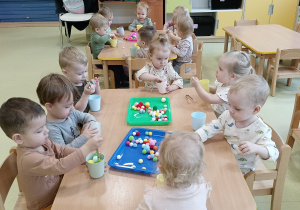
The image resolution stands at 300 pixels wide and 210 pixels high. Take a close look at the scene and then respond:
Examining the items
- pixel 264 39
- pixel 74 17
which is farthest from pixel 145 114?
pixel 74 17

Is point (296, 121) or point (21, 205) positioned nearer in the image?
point (21, 205)

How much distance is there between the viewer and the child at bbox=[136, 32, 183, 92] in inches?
83.5

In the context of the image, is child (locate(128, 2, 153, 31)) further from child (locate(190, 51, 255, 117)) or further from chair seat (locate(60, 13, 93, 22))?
child (locate(190, 51, 255, 117))

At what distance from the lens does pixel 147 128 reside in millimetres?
1570

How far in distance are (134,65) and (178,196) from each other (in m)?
1.65

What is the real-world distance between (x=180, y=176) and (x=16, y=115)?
2.30 ft

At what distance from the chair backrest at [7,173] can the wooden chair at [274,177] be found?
114cm

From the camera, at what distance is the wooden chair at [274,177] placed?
4.43 feet

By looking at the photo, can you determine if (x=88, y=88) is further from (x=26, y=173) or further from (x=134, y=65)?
(x=134, y=65)

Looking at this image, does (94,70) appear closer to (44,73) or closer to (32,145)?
(44,73)

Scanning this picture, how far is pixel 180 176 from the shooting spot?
93 cm

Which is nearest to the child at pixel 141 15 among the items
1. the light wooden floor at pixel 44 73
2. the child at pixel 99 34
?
the child at pixel 99 34

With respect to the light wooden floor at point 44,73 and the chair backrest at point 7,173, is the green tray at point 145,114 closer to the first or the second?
the chair backrest at point 7,173

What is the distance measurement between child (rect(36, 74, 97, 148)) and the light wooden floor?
0.97 metres
